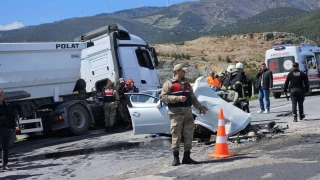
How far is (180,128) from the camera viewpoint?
26.8ft

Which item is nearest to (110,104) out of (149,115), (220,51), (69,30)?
(149,115)

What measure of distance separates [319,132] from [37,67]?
28.4 feet

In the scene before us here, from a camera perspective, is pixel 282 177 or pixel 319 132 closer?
pixel 282 177

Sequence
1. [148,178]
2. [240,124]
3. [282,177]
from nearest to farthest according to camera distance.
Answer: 1. [282,177]
2. [148,178]
3. [240,124]

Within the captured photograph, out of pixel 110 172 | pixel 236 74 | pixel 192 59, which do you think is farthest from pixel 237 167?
pixel 192 59

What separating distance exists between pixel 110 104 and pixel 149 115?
15.4ft

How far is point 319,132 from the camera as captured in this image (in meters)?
10.4

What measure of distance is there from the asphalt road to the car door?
0.39 m

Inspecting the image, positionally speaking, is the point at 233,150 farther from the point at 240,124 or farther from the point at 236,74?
the point at 236,74

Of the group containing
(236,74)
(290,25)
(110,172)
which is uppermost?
(290,25)

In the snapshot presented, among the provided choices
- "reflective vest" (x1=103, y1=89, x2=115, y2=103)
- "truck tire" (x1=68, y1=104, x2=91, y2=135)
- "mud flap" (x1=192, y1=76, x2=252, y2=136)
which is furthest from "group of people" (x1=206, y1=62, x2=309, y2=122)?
"truck tire" (x1=68, y1=104, x2=91, y2=135)

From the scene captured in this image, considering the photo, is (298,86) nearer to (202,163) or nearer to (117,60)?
(202,163)

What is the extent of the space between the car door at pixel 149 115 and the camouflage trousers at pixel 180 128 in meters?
2.85

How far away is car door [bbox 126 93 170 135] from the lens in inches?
440
